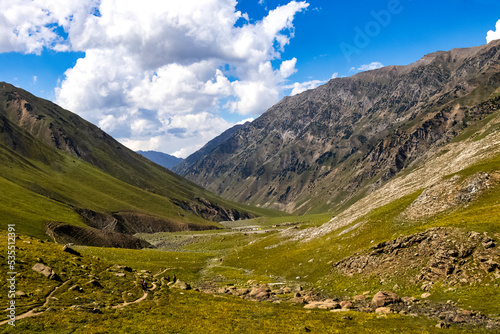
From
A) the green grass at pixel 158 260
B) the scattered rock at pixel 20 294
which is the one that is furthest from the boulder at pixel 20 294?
the green grass at pixel 158 260

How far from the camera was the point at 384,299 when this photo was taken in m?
35.9

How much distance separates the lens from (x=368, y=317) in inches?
1264

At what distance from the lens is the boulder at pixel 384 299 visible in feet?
117

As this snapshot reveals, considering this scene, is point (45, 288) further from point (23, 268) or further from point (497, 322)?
point (497, 322)

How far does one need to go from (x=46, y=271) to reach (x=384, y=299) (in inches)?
1783

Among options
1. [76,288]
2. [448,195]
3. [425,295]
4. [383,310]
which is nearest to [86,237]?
[76,288]

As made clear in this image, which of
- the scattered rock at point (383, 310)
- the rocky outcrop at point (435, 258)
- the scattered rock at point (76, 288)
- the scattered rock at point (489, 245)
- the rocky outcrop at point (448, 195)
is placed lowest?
the scattered rock at point (383, 310)

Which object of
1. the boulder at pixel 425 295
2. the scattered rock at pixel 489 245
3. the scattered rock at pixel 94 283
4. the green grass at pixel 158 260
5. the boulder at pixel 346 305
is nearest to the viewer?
the boulder at pixel 425 295

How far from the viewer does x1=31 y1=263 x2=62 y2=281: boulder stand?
39.9m

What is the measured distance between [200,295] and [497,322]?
3820 cm

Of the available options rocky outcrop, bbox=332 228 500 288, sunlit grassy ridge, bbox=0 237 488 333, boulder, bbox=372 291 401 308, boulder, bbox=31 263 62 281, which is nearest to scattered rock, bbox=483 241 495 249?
rocky outcrop, bbox=332 228 500 288

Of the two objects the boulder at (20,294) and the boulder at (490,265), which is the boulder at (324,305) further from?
the boulder at (20,294)

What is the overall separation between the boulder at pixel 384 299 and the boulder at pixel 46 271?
42359mm

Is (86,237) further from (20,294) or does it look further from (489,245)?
(489,245)
